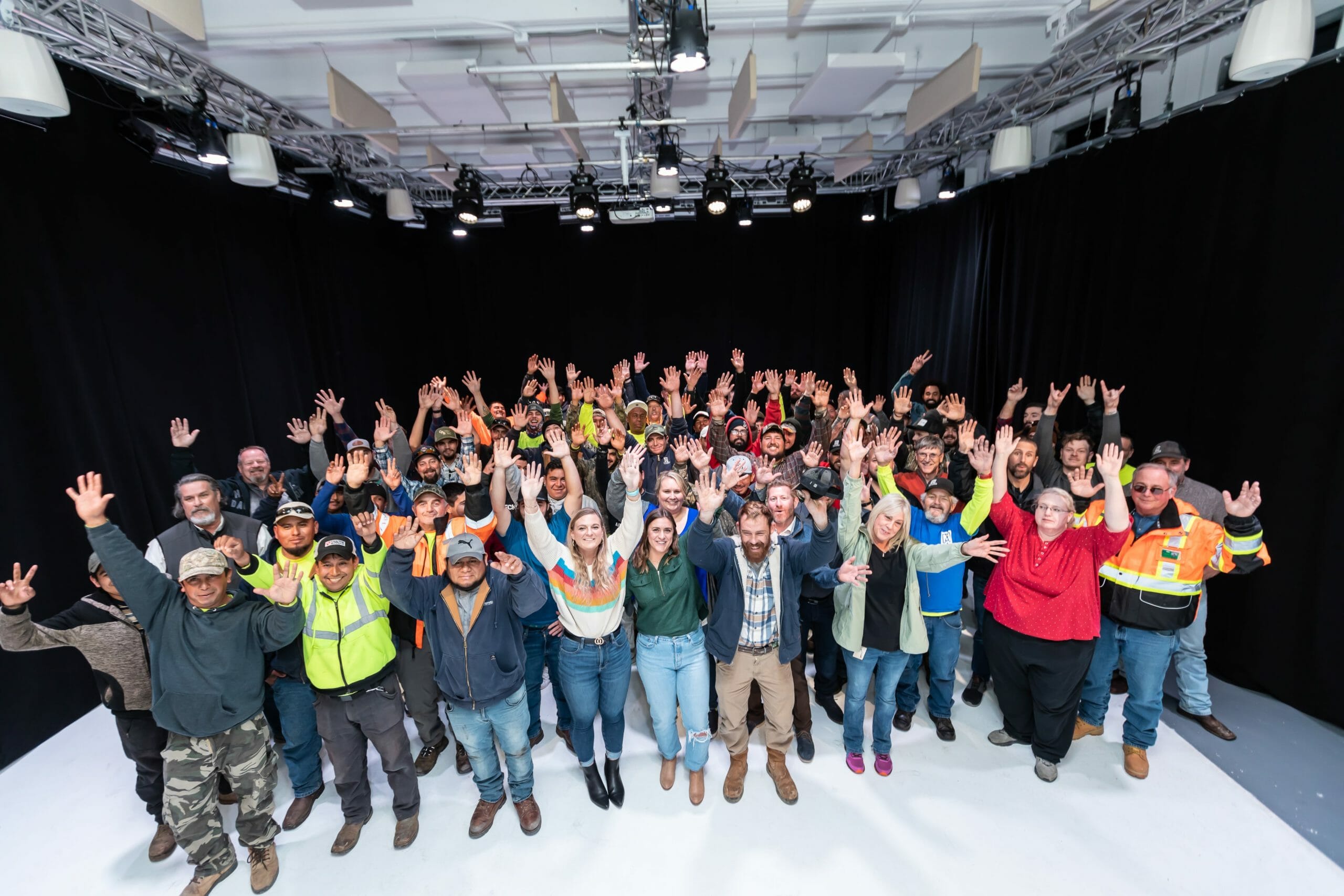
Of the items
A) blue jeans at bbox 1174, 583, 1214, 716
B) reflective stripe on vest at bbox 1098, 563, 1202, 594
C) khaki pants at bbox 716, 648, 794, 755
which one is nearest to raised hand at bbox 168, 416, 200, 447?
khaki pants at bbox 716, 648, 794, 755

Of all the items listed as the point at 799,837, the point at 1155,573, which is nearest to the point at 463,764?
the point at 799,837

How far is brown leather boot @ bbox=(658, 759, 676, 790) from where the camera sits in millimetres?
2953

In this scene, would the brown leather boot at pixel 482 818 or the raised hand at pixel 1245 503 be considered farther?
the brown leather boot at pixel 482 818

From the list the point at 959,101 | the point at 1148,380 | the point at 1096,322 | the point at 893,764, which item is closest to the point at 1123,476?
the point at 1148,380

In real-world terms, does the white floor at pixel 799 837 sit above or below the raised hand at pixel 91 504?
below

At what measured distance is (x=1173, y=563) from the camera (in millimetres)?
2738

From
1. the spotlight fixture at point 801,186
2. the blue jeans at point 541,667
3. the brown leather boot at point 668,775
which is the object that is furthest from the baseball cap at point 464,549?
the spotlight fixture at point 801,186

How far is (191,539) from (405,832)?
1901 millimetres

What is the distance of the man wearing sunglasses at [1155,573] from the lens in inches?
106

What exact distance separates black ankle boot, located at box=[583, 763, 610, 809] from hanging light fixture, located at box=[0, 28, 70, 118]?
4721mm

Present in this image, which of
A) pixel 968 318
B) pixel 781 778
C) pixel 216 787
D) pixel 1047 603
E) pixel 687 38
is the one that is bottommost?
pixel 781 778

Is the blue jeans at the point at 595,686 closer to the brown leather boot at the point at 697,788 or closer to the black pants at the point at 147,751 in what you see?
the brown leather boot at the point at 697,788

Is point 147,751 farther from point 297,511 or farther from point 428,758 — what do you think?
point 297,511

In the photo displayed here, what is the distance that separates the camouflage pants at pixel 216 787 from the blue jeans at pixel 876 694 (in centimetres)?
288
